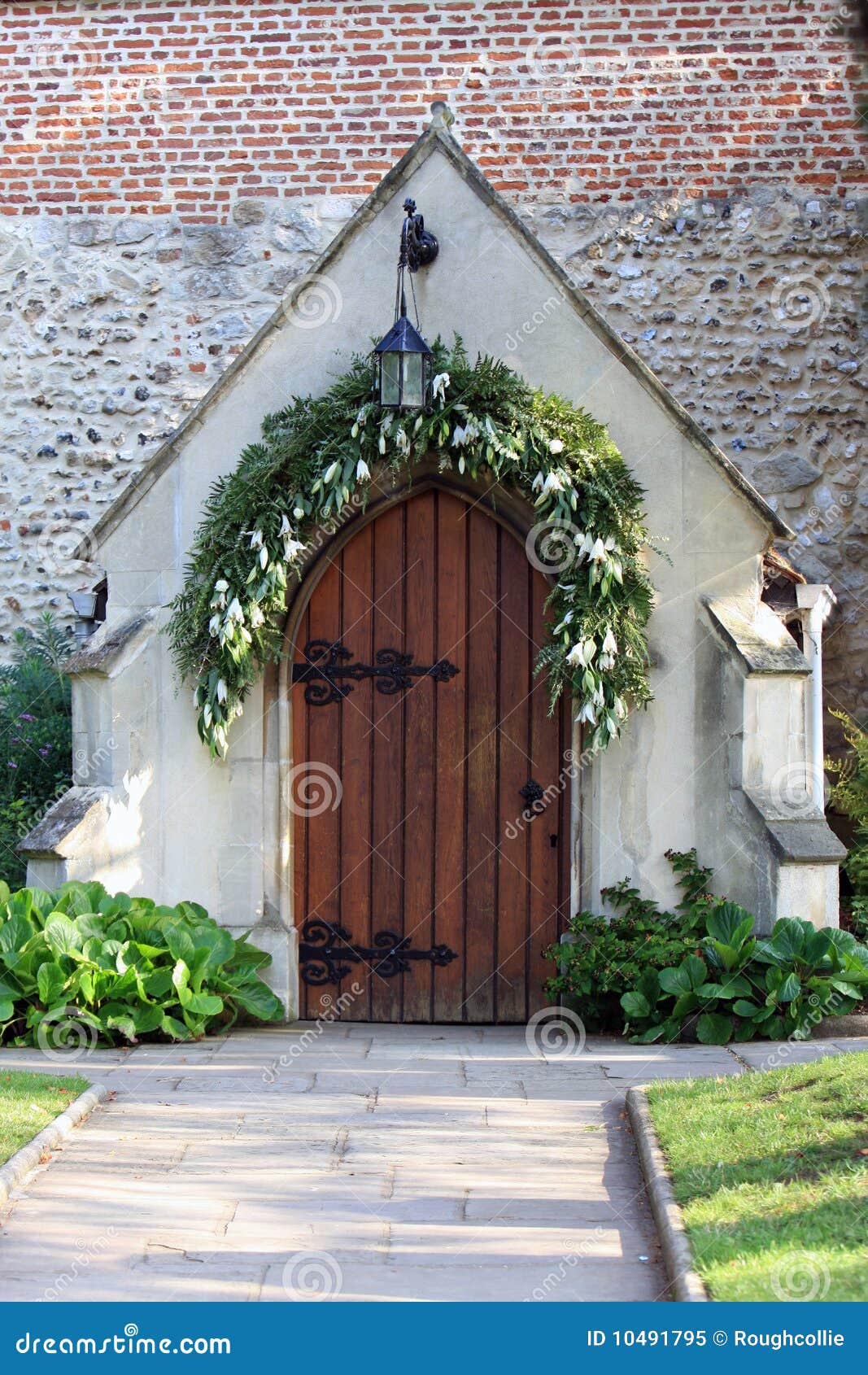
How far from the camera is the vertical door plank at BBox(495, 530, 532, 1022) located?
7.20 metres

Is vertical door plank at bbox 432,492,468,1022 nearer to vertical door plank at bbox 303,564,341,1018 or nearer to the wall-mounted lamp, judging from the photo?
vertical door plank at bbox 303,564,341,1018

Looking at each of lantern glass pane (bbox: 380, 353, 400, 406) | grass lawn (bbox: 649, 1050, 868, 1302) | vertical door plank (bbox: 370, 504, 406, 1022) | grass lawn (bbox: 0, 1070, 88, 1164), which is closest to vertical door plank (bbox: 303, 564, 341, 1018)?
vertical door plank (bbox: 370, 504, 406, 1022)

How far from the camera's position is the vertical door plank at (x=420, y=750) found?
7.24 meters

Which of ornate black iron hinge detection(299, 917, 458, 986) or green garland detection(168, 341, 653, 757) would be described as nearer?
green garland detection(168, 341, 653, 757)

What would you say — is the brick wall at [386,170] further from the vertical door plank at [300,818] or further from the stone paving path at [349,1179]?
the stone paving path at [349,1179]

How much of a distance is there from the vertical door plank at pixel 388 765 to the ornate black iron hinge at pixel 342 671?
2.3 inches

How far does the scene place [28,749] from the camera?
347 inches

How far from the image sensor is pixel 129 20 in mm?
9883

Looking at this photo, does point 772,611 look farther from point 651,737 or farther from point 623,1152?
point 623,1152

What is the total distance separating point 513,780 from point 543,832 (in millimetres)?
322

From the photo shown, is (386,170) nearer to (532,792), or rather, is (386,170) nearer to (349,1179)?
(532,792)

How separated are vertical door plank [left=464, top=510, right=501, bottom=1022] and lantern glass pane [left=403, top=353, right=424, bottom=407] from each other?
0.92m

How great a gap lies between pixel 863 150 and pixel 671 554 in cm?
426

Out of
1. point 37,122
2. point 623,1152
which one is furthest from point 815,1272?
point 37,122
